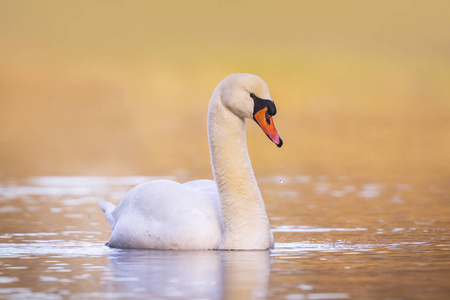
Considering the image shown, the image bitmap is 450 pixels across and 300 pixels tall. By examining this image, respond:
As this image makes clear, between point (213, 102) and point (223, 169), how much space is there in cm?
70

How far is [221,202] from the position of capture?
11266 millimetres

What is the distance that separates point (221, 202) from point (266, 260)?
4.02ft

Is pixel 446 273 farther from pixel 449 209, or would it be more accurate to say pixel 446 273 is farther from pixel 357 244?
pixel 449 209

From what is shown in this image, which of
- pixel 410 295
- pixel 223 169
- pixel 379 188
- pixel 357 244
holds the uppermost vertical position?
pixel 379 188

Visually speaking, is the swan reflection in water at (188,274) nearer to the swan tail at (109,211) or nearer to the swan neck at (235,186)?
the swan neck at (235,186)

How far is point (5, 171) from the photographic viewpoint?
3422cm

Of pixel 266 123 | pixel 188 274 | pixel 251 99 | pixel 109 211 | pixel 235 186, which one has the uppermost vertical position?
pixel 251 99

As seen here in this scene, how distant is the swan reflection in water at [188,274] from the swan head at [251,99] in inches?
50.9

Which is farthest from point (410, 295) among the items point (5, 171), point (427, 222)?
point (5, 171)

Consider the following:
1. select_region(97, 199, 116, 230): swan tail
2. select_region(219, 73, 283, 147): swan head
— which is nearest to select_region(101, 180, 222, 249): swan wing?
select_region(97, 199, 116, 230): swan tail

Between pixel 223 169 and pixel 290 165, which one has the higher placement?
pixel 290 165

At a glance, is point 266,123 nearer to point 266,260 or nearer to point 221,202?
point 221,202

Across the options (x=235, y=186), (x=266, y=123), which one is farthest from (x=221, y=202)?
(x=266, y=123)

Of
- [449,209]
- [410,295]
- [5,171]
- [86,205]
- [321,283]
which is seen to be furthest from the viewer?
[5,171]
